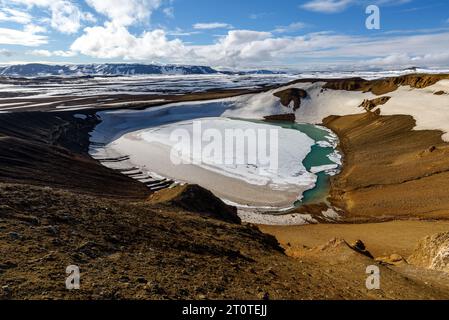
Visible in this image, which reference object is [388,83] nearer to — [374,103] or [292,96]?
[374,103]

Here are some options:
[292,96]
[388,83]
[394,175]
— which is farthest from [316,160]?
[292,96]

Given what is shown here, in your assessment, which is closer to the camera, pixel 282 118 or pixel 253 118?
pixel 282 118

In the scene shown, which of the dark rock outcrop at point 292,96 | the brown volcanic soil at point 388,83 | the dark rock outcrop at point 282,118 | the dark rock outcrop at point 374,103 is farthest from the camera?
the dark rock outcrop at point 292,96

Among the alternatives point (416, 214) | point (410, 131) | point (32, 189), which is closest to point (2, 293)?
point (32, 189)

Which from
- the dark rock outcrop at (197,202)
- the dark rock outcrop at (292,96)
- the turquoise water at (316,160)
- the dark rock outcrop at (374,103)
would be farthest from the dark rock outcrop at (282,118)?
the dark rock outcrop at (197,202)

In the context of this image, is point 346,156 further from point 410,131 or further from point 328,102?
point 328,102

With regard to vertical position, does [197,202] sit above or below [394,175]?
above

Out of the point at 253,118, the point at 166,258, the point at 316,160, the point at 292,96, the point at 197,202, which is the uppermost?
the point at 292,96

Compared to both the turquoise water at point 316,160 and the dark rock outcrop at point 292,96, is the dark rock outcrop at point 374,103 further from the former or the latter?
the dark rock outcrop at point 292,96

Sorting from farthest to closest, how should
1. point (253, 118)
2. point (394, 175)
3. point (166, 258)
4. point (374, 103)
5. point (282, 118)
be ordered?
point (253, 118)
point (282, 118)
point (374, 103)
point (394, 175)
point (166, 258)
